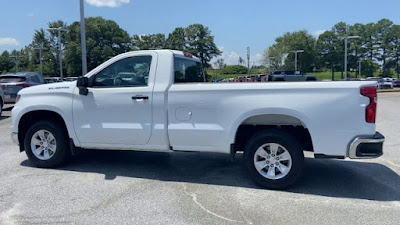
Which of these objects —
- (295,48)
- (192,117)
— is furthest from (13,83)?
(295,48)

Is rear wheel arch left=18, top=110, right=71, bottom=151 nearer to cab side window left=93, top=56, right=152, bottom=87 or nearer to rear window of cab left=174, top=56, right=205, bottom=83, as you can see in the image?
cab side window left=93, top=56, right=152, bottom=87

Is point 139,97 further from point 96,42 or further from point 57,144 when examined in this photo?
point 96,42

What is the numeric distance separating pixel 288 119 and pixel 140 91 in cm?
219

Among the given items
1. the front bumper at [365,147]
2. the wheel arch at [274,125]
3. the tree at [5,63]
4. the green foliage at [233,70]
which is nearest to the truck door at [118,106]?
the wheel arch at [274,125]

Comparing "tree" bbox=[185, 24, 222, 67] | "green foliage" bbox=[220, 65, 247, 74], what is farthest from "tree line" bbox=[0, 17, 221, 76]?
"green foliage" bbox=[220, 65, 247, 74]

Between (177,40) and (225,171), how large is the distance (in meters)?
84.8

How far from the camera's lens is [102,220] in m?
4.17

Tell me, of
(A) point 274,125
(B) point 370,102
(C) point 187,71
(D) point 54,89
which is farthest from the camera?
(C) point 187,71

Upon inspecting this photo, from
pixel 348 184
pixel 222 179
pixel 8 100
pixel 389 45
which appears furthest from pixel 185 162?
pixel 389 45

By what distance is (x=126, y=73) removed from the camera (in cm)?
589

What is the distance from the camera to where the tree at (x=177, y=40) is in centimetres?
8750

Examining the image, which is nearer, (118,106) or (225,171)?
(118,106)

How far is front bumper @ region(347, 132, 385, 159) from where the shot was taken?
15.7 ft

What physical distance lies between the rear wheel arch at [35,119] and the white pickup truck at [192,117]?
2 cm
